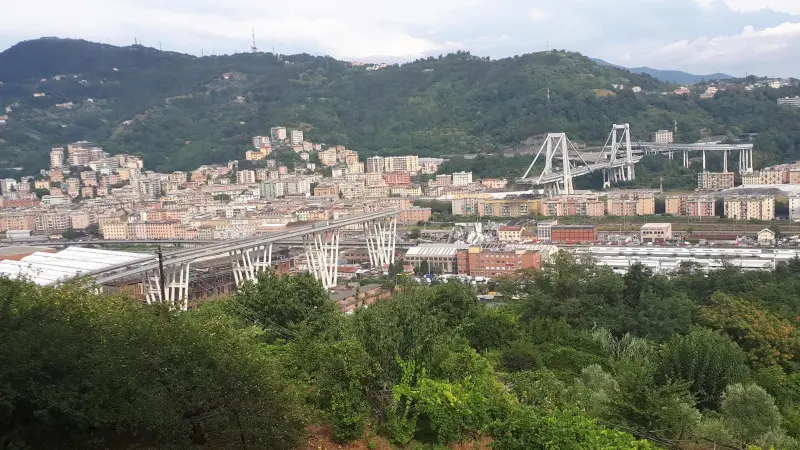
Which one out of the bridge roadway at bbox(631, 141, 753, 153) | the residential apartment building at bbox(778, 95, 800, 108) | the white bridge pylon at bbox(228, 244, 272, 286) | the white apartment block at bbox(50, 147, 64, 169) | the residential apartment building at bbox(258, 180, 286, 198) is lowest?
the white bridge pylon at bbox(228, 244, 272, 286)

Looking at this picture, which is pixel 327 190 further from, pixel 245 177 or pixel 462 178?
pixel 245 177

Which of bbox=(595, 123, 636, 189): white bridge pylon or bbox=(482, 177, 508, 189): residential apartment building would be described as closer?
bbox=(482, 177, 508, 189): residential apartment building

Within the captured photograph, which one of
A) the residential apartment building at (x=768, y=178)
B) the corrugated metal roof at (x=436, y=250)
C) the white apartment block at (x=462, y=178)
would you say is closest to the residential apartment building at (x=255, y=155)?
the white apartment block at (x=462, y=178)

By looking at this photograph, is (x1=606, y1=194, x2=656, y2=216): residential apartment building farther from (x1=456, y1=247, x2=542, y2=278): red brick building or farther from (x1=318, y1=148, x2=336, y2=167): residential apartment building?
(x1=318, y1=148, x2=336, y2=167): residential apartment building

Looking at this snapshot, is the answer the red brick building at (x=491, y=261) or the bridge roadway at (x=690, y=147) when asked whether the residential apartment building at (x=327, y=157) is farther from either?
the red brick building at (x=491, y=261)

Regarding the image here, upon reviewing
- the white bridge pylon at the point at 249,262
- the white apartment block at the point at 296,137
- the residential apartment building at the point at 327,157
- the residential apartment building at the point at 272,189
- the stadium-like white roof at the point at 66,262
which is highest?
the white apartment block at the point at 296,137

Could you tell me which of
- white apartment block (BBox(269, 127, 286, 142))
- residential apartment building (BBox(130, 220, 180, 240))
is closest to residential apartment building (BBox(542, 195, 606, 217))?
residential apartment building (BBox(130, 220, 180, 240))

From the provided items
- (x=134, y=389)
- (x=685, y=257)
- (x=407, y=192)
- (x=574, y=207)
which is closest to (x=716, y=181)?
(x=574, y=207)
